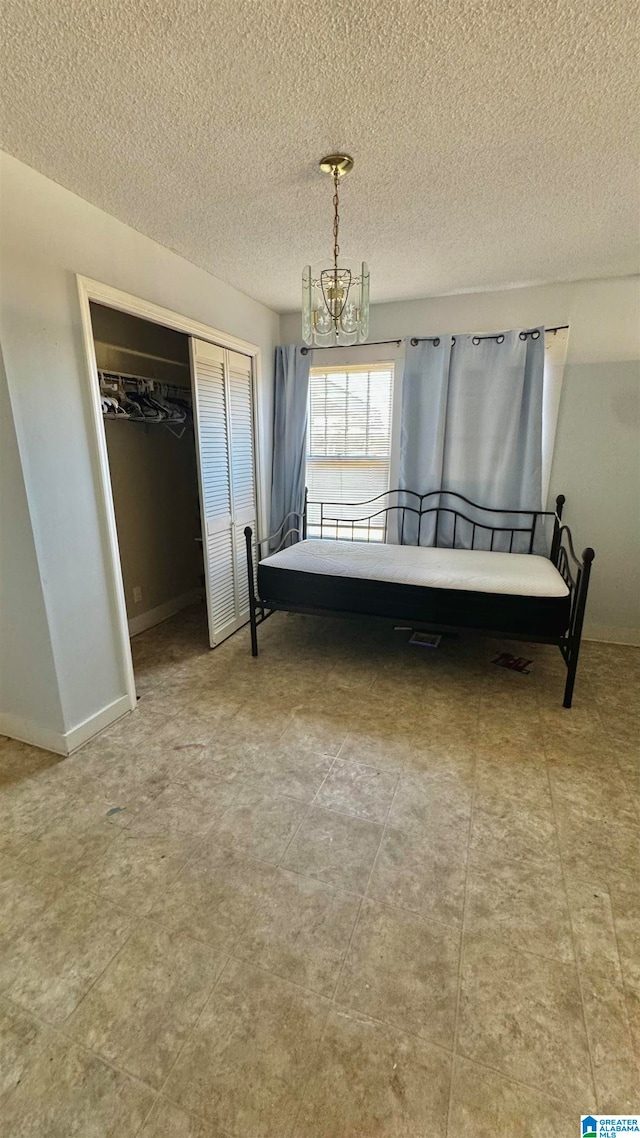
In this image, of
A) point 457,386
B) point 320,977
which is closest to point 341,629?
point 457,386

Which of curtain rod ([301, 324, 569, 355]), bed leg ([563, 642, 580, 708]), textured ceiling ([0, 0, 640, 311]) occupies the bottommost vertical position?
bed leg ([563, 642, 580, 708])

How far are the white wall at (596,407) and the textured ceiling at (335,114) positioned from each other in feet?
2.22

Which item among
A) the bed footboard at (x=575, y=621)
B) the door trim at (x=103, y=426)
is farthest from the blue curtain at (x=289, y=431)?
the bed footboard at (x=575, y=621)

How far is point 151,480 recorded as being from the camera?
363cm

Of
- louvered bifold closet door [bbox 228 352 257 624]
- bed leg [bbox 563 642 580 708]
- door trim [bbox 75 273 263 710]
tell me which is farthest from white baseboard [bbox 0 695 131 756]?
bed leg [bbox 563 642 580 708]

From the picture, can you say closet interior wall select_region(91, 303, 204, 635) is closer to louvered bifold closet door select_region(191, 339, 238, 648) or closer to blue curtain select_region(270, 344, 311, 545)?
louvered bifold closet door select_region(191, 339, 238, 648)

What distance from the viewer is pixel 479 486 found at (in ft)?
11.2

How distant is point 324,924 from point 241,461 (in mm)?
2821

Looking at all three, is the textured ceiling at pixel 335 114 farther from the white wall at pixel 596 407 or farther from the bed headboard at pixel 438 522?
the bed headboard at pixel 438 522

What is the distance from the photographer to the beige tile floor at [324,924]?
3.32 ft

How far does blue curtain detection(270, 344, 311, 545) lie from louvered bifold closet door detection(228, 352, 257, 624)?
1.13 ft

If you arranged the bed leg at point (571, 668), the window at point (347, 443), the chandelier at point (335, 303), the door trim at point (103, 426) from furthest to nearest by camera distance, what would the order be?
the window at point (347, 443) → the bed leg at point (571, 668) → the door trim at point (103, 426) → the chandelier at point (335, 303)

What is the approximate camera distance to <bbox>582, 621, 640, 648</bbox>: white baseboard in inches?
128

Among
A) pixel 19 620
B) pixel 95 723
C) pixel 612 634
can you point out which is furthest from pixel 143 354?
pixel 612 634
